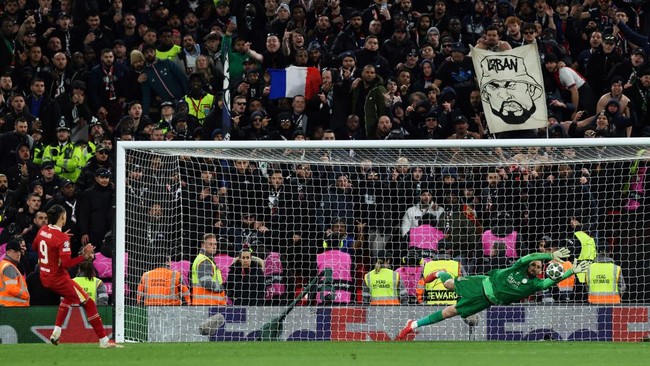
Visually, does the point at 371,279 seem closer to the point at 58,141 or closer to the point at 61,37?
the point at 58,141

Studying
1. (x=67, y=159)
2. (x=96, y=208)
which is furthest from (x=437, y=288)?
(x=67, y=159)

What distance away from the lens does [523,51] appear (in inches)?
739

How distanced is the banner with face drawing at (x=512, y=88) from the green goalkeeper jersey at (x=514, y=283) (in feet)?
8.78

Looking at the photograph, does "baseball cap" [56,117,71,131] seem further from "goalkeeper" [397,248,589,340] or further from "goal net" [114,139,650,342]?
"goalkeeper" [397,248,589,340]

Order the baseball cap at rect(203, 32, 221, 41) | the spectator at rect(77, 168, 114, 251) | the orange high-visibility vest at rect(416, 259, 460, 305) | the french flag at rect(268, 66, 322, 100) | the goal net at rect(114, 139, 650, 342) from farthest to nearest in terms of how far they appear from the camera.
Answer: the baseball cap at rect(203, 32, 221, 41) → the french flag at rect(268, 66, 322, 100) → the spectator at rect(77, 168, 114, 251) → the orange high-visibility vest at rect(416, 259, 460, 305) → the goal net at rect(114, 139, 650, 342)

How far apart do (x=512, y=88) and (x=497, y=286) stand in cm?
347

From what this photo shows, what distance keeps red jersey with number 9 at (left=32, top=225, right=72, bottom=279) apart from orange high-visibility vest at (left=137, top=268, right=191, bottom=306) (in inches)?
83.1

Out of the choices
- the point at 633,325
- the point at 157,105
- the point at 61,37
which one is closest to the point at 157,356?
the point at 633,325

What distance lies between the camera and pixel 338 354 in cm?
1442

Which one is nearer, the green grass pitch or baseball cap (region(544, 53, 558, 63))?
the green grass pitch

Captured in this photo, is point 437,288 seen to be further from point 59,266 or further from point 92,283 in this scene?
point 59,266

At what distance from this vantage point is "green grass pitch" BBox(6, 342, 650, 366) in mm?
13375

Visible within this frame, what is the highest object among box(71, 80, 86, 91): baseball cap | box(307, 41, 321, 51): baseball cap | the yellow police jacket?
box(307, 41, 321, 51): baseball cap

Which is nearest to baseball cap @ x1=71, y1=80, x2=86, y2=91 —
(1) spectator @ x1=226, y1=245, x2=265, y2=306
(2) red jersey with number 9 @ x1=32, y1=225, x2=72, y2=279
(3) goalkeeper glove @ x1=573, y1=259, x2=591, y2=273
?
(1) spectator @ x1=226, y1=245, x2=265, y2=306
